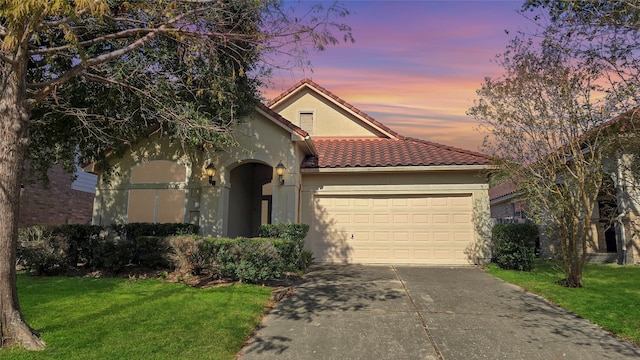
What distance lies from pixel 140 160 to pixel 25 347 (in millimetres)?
8588

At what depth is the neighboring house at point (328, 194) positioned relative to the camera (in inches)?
460

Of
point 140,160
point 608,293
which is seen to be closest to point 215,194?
point 140,160

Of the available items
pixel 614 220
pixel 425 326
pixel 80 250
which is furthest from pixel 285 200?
pixel 614 220

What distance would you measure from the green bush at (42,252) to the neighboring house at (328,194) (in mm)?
2798

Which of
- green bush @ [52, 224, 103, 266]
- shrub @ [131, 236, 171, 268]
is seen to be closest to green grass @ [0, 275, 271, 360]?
shrub @ [131, 236, 171, 268]

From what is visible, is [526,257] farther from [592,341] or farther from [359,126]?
[359,126]

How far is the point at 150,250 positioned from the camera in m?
8.91

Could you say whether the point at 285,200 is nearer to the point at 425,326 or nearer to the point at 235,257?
the point at 235,257

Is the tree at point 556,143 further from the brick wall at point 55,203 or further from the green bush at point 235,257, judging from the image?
the brick wall at point 55,203

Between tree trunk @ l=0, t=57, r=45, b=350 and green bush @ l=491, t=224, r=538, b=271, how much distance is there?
10569 mm

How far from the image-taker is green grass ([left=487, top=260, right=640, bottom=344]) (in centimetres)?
586

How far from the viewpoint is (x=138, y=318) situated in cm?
559

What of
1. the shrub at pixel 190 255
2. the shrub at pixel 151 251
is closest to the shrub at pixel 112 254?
the shrub at pixel 151 251

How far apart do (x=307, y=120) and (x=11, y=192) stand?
12.3 metres
